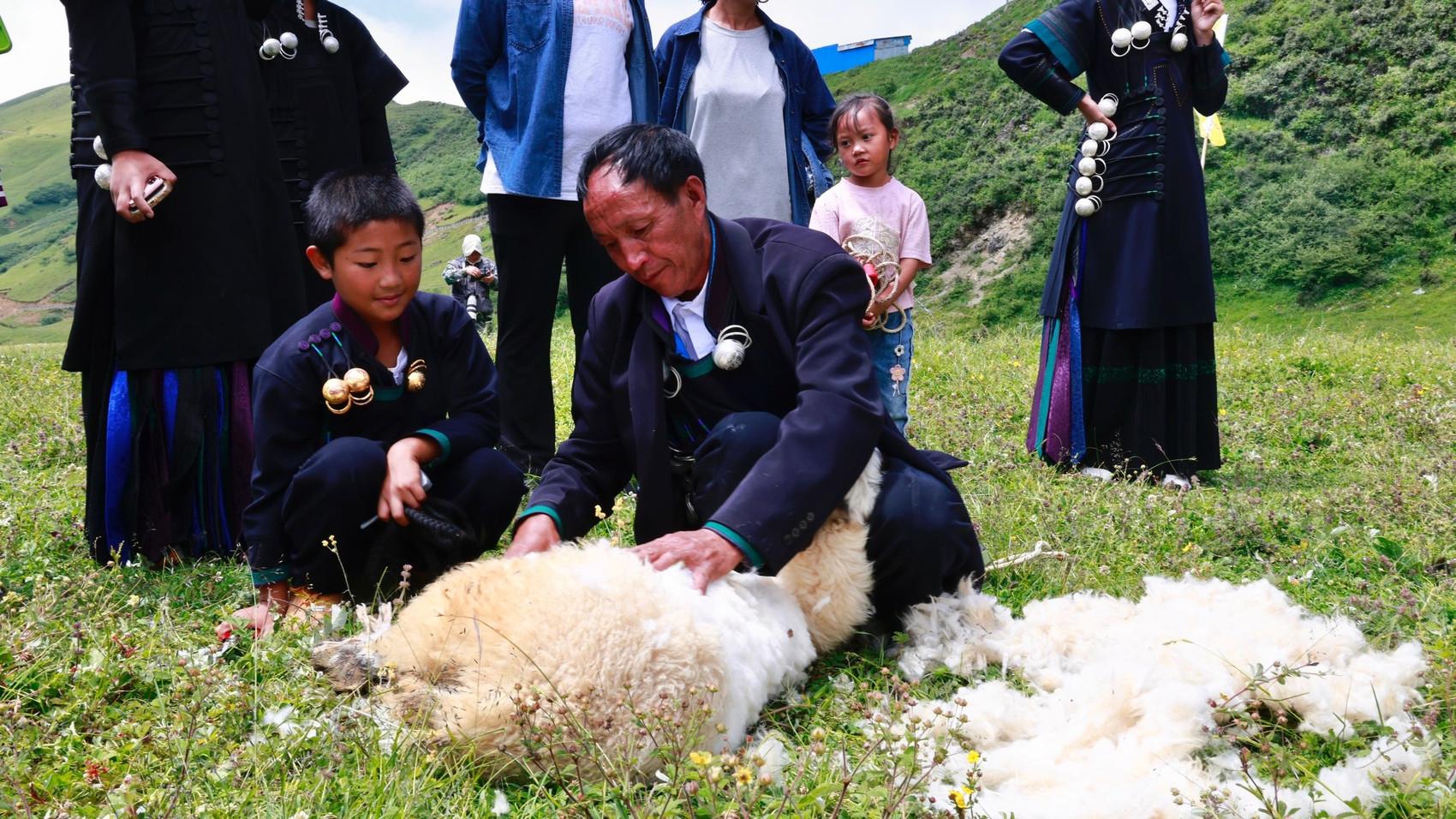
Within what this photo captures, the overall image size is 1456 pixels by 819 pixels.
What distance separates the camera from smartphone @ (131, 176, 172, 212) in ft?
10.0

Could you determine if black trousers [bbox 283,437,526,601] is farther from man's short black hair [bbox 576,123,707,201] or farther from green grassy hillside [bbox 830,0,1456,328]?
green grassy hillside [bbox 830,0,1456,328]

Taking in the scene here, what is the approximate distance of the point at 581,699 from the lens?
1.82 meters

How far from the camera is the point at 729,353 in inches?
97.4

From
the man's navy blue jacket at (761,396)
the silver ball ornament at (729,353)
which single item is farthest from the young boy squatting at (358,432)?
the silver ball ornament at (729,353)

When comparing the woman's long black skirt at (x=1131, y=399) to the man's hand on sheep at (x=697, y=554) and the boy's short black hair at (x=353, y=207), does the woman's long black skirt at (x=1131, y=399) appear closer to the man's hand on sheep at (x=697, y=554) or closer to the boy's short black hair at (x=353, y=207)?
the man's hand on sheep at (x=697, y=554)

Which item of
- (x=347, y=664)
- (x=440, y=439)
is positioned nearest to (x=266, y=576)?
(x=440, y=439)

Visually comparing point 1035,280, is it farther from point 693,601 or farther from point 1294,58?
point 693,601

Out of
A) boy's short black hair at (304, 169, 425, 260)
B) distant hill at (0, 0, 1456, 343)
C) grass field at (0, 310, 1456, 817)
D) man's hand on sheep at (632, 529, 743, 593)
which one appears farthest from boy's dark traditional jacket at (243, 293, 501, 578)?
distant hill at (0, 0, 1456, 343)

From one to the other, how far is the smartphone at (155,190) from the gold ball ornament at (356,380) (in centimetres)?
88

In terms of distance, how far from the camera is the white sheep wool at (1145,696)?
5.87ft

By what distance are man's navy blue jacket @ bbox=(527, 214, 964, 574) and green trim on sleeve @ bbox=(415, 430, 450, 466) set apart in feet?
1.18

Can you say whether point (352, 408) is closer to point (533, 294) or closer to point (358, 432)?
point (358, 432)

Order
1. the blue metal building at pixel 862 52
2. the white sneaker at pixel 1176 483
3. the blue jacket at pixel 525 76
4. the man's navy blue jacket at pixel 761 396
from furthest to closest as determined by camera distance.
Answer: the blue metal building at pixel 862 52 → the white sneaker at pixel 1176 483 → the blue jacket at pixel 525 76 → the man's navy blue jacket at pixel 761 396

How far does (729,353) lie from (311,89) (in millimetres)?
2116
